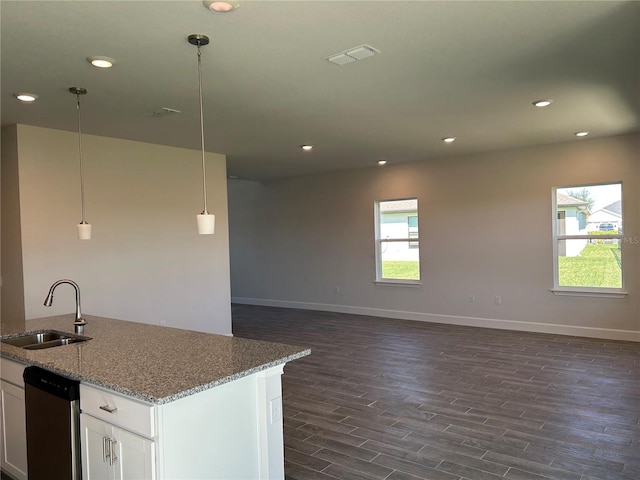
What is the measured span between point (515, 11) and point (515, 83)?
1.32 metres

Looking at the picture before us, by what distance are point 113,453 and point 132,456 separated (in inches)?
6.0

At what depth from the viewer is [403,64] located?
10.6ft

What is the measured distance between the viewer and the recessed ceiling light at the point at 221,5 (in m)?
2.30

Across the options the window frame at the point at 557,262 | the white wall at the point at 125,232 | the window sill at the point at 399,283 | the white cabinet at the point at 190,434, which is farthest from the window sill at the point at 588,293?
the white cabinet at the point at 190,434

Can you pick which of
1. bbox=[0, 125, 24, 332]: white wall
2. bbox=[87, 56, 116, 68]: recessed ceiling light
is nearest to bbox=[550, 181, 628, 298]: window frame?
bbox=[87, 56, 116, 68]: recessed ceiling light

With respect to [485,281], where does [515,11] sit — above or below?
above

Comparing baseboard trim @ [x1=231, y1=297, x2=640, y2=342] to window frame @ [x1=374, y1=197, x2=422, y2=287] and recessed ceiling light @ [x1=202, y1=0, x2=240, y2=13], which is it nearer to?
window frame @ [x1=374, y1=197, x2=422, y2=287]

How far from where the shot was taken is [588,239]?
A: 6348 mm

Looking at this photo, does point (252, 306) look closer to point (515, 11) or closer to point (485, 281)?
point (485, 281)

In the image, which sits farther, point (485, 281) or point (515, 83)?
point (485, 281)

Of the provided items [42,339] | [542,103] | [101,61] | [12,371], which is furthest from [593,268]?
[12,371]

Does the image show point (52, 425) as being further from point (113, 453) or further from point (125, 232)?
point (125, 232)

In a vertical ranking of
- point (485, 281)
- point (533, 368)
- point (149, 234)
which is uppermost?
point (149, 234)

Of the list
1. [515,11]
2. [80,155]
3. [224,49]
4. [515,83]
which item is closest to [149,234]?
[80,155]
